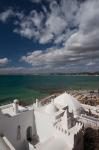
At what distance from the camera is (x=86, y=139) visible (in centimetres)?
1661

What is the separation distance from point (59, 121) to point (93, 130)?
17.4 ft

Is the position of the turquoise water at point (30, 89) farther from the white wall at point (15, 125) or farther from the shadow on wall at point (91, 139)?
the shadow on wall at point (91, 139)

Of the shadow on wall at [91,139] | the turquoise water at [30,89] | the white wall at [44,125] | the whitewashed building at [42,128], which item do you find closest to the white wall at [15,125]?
the whitewashed building at [42,128]

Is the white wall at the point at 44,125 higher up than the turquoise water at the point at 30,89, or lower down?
higher up

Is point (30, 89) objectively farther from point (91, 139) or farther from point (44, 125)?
point (91, 139)

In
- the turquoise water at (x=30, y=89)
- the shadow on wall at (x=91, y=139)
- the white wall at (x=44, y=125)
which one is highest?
the white wall at (x=44, y=125)

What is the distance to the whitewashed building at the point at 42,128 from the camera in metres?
13.9

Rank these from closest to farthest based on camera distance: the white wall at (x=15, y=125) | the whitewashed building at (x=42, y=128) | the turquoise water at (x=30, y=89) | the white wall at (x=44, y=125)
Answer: the whitewashed building at (x=42, y=128) < the white wall at (x=15, y=125) < the white wall at (x=44, y=125) < the turquoise water at (x=30, y=89)

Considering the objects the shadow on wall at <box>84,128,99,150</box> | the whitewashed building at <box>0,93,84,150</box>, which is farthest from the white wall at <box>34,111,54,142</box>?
the shadow on wall at <box>84,128,99,150</box>

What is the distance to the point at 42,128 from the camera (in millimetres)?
18047

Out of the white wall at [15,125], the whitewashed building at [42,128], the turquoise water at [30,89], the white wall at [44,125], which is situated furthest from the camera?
the turquoise water at [30,89]

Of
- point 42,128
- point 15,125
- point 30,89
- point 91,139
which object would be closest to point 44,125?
point 42,128

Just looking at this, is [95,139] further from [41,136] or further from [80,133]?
[41,136]

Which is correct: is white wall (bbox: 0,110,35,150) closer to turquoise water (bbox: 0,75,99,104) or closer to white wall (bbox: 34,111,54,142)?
white wall (bbox: 34,111,54,142)
